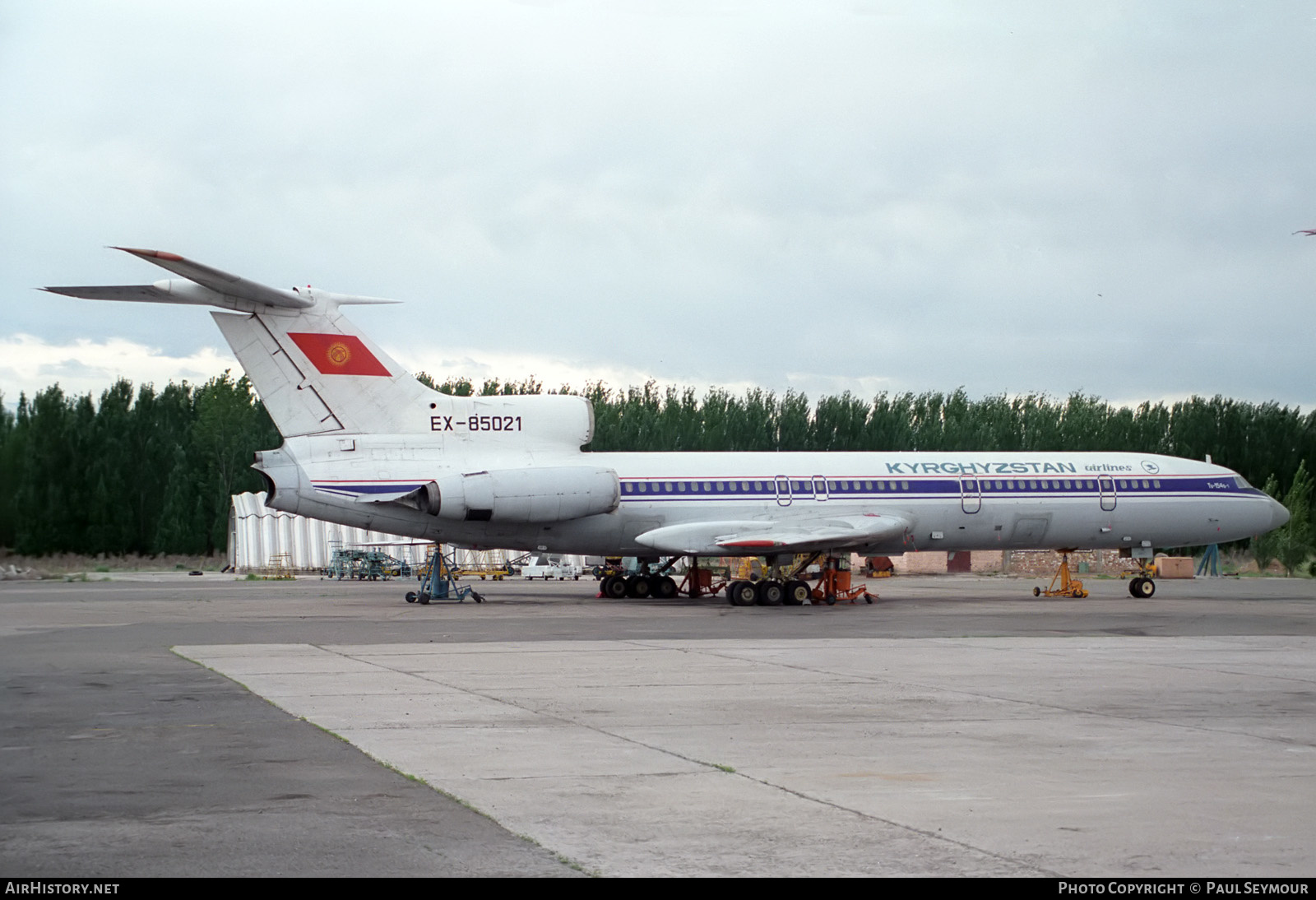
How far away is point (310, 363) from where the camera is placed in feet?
99.7

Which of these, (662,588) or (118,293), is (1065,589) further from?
(118,293)

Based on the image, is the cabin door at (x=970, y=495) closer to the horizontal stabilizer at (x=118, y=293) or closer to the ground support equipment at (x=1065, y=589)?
the ground support equipment at (x=1065, y=589)

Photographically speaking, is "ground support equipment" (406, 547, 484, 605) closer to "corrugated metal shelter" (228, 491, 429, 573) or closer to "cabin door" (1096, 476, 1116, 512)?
"cabin door" (1096, 476, 1116, 512)

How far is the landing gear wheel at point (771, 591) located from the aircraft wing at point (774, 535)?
81 centimetres

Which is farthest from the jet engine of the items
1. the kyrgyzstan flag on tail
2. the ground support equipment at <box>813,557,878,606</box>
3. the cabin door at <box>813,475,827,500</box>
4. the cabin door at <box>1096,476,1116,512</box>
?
the cabin door at <box>1096,476,1116,512</box>

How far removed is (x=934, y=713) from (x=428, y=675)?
19.7 feet

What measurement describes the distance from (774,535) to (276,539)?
34260 millimetres

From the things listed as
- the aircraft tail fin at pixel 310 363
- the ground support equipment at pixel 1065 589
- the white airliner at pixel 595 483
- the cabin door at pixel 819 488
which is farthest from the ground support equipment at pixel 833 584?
the aircraft tail fin at pixel 310 363

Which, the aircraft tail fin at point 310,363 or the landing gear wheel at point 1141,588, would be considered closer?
the aircraft tail fin at point 310,363

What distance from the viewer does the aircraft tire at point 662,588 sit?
3728 cm

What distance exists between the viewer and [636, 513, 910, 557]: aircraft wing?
105ft

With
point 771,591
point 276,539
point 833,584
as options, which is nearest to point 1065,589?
point 833,584

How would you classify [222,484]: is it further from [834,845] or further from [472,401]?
[834,845]

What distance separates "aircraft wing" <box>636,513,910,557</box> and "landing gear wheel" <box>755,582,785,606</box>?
0.81 m
